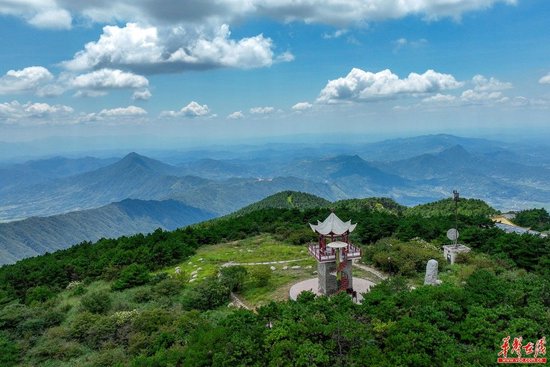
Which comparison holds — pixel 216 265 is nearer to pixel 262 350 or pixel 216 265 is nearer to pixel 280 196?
pixel 262 350

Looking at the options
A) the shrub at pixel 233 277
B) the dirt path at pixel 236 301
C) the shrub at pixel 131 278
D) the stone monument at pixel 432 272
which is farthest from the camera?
the shrub at pixel 131 278

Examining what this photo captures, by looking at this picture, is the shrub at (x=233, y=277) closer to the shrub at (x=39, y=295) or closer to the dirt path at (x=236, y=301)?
the dirt path at (x=236, y=301)

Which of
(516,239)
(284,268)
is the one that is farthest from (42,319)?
(516,239)

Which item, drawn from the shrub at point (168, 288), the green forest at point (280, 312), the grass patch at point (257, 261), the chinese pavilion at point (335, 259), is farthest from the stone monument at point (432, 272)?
the shrub at point (168, 288)

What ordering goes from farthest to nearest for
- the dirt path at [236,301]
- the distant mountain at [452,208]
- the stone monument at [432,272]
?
the distant mountain at [452,208], the dirt path at [236,301], the stone monument at [432,272]

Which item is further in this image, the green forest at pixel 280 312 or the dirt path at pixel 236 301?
the dirt path at pixel 236 301
